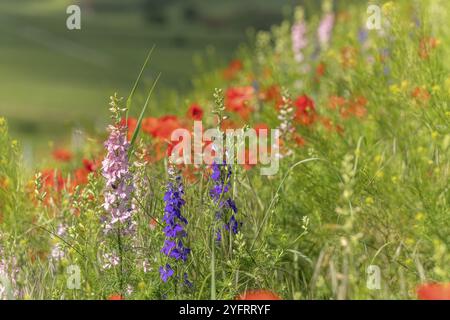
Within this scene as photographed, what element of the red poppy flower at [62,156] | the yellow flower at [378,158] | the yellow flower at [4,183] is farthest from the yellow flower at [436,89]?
the red poppy flower at [62,156]

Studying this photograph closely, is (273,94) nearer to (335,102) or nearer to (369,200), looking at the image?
(335,102)

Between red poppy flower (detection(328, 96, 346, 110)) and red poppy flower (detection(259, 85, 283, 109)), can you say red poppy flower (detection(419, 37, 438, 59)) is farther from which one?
red poppy flower (detection(259, 85, 283, 109))

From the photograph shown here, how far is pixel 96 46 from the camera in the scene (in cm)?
1866

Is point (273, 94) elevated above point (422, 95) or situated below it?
above

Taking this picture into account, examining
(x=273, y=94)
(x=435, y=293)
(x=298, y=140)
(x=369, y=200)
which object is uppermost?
(x=273, y=94)

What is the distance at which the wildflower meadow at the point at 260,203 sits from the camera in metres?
2.43

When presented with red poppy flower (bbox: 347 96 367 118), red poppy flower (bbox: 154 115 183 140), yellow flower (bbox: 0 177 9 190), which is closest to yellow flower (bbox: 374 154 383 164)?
red poppy flower (bbox: 347 96 367 118)

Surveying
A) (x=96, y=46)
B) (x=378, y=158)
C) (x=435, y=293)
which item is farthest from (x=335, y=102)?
(x=96, y=46)

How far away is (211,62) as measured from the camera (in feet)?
20.0

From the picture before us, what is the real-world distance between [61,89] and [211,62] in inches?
429

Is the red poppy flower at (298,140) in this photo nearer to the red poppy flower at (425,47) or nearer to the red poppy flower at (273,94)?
the red poppy flower at (273,94)

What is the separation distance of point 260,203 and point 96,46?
16.1 m

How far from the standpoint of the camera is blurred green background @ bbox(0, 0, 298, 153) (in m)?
15.6
